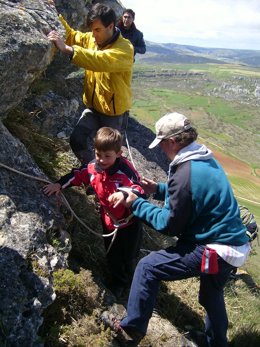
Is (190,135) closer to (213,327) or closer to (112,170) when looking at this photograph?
(112,170)

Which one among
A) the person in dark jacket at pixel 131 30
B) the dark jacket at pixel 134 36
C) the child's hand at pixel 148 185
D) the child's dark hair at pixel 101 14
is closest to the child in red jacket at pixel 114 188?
the child's hand at pixel 148 185

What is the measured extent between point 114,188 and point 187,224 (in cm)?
110

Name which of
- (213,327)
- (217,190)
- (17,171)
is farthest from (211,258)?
(17,171)

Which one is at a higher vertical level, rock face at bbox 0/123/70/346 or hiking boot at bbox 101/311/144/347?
rock face at bbox 0/123/70/346

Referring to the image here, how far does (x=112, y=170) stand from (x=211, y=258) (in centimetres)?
164

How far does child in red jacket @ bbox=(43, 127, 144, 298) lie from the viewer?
478 centimetres

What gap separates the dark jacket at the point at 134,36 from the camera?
1016 centimetres

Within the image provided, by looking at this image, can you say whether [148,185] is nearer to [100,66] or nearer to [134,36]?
[100,66]

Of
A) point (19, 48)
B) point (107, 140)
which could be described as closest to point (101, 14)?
point (19, 48)

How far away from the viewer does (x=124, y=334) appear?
4500 mm

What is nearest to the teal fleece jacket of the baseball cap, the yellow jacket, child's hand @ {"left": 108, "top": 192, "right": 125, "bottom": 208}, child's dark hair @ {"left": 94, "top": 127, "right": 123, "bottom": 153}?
the baseball cap

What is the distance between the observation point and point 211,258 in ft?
13.7

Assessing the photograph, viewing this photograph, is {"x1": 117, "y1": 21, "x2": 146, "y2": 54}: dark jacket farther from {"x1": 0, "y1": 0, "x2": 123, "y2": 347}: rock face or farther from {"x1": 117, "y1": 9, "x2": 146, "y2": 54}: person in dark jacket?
{"x1": 0, "y1": 0, "x2": 123, "y2": 347}: rock face

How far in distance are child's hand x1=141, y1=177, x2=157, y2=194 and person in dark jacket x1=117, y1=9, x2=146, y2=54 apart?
6.00 meters
